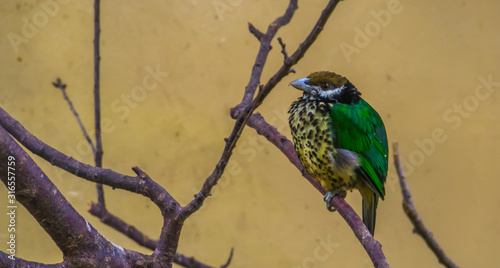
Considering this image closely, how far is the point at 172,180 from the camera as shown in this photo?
2.82m

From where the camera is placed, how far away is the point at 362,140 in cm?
190

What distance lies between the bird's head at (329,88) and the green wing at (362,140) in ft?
0.15

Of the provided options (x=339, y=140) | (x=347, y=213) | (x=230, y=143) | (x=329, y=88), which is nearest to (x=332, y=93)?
(x=329, y=88)

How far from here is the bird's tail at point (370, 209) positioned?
1981 millimetres

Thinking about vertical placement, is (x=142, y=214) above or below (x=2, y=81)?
below

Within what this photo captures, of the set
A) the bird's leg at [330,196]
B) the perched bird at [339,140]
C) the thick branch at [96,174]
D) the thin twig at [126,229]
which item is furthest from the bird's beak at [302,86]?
the thin twig at [126,229]

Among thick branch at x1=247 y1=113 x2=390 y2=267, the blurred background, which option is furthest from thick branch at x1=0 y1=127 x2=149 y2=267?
the blurred background

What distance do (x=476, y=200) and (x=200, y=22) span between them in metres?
1.60

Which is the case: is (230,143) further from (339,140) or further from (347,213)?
(339,140)

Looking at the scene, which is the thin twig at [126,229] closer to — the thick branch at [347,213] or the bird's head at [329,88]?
the thick branch at [347,213]

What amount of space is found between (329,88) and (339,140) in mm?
206

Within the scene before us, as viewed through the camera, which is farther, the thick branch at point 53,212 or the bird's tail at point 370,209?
the bird's tail at point 370,209

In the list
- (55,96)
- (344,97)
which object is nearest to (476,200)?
(344,97)

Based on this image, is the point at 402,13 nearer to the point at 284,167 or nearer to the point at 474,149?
the point at 474,149
